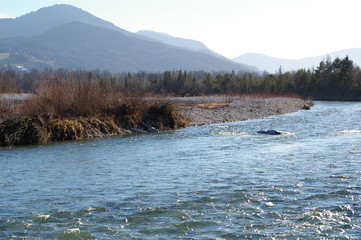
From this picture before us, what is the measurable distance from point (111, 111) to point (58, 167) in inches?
585

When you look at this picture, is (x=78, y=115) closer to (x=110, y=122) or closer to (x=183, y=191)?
(x=110, y=122)

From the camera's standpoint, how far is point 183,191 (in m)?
13.3

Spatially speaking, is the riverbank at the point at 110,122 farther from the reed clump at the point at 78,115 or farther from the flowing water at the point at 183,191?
the flowing water at the point at 183,191

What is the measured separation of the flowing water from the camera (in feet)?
32.3

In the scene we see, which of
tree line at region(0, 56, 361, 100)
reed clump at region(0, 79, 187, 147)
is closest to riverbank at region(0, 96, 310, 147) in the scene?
reed clump at region(0, 79, 187, 147)

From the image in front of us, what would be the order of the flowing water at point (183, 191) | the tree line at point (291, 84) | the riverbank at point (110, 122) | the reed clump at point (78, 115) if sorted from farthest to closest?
the tree line at point (291, 84), the reed clump at point (78, 115), the riverbank at point (110, 122), the flowing water at point (183, 191)

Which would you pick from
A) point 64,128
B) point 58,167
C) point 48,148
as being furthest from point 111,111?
point 58,167

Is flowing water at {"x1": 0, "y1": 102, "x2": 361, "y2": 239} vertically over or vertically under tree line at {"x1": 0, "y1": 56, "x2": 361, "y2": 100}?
under

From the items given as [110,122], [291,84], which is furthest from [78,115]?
[291,84]

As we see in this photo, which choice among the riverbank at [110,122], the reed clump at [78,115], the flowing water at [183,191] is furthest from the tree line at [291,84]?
the flowing water at [183,191]

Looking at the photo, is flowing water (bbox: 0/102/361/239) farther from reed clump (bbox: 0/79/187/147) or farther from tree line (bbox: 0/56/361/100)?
tree line (bbox: 0/56/361/100)

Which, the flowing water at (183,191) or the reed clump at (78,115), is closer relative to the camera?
the flowing water at (183,191)

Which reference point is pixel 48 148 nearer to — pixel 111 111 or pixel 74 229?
pixel 111 111

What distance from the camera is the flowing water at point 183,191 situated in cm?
984
